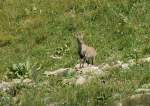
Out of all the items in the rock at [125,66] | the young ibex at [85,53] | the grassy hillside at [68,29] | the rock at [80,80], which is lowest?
the rock at [80,80]

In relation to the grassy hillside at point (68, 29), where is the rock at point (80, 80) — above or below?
below

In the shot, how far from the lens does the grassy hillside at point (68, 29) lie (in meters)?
21.0

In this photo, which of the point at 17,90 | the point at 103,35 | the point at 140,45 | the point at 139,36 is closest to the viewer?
the point at 17,90

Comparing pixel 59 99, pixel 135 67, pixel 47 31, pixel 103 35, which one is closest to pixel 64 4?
pixel 47 31

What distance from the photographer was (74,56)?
70.2 ft

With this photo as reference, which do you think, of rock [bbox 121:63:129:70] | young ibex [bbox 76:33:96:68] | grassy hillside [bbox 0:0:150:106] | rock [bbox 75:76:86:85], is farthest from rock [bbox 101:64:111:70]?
rock [bbox 75:76:86:85]

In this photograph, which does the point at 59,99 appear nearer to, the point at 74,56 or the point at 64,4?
the point at 74,56

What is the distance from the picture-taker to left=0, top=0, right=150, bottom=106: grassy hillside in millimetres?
21047

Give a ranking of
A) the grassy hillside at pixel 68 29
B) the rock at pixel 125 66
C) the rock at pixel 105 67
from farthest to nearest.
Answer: the grassy hillside at pixel 68 29, the rock at pixel 105 67, the rock at pixel 125 66

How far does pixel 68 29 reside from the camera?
2523 centimetres

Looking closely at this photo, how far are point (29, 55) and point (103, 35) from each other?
367 cm

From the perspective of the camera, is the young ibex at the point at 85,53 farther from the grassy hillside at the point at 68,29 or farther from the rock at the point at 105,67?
the grassy hillside at the point at 68,29

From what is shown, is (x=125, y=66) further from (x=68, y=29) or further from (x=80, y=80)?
(x=68, y=29)

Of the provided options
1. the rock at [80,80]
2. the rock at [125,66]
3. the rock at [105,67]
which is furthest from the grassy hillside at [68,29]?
the rock at [80,80]
